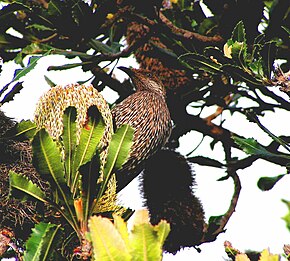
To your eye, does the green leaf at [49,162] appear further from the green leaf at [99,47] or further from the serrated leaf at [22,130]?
the green leaf at [99,47]

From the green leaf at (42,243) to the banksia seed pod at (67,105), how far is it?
0.33 metres

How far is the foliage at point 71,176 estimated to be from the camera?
134 cm

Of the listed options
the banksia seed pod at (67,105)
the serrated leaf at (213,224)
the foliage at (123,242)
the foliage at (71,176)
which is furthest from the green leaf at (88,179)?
the serrated leaf at (213,224)

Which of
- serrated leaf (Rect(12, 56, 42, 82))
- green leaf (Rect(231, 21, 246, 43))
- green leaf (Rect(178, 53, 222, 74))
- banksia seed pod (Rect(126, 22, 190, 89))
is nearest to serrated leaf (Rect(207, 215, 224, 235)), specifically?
banksia seed pod (Rect(126, 22, 190, 89))

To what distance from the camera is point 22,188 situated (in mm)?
1372

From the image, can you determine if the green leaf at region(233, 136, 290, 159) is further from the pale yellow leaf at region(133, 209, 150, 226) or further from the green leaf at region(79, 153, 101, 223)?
the pale yellow leaf at region(133, 209, 150, 226)

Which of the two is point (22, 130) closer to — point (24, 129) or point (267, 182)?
point (24, 129)

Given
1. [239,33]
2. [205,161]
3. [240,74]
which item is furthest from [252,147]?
[205,161]

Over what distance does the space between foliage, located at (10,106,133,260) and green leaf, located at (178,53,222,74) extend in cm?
53

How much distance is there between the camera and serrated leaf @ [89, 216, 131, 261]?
3.02ft

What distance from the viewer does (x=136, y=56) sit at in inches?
101

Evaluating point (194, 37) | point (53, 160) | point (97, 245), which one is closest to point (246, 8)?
point (194, 37)

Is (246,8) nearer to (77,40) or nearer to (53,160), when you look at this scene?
(77,40)

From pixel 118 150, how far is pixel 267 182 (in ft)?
3.42
